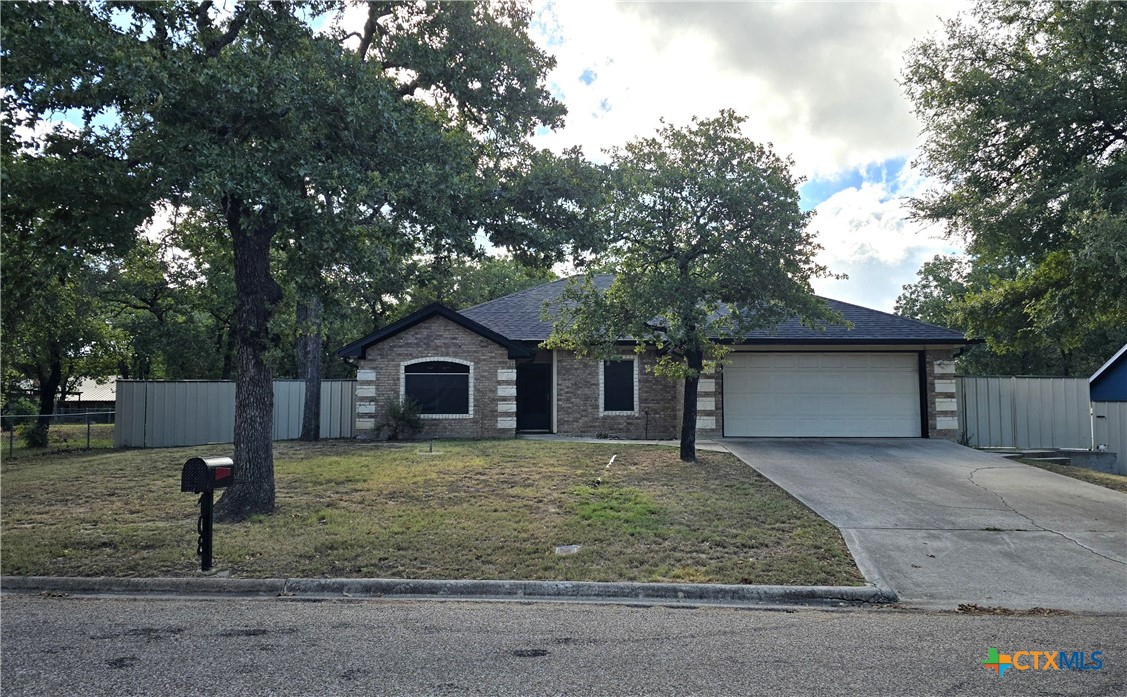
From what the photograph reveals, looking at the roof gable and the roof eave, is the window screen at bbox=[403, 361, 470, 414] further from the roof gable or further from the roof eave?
the roof eave

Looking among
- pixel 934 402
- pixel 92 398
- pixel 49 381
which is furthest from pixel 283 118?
→ pixel 92 398

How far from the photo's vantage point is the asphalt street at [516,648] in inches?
176

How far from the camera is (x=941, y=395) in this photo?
18.3 metres

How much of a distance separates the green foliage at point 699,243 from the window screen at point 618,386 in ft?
19.2

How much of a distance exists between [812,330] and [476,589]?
1279 centimetres

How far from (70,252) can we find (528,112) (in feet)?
21.7

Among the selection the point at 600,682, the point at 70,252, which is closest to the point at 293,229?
the point at 70,252

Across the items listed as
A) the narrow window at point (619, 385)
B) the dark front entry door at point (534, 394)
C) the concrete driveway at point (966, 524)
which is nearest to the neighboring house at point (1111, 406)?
the concrete driveway at point (966, 524)

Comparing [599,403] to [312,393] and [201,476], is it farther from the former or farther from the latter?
[201,476]

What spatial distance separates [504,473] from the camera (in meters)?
12.4

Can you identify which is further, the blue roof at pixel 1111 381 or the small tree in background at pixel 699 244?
the blue roof at pixel 1111 381

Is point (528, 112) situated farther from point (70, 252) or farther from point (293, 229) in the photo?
point (70, 252)

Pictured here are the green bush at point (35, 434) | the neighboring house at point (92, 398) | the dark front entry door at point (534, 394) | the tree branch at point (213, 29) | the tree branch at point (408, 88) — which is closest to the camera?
the tree branch at point (213, 29)

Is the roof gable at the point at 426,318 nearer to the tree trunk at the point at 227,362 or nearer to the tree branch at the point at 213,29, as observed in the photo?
the tree branch at the point at 213,29
